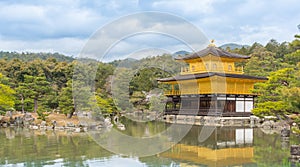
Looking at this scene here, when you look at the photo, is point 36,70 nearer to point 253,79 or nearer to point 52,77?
point 52,77

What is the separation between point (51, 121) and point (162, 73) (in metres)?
15.0

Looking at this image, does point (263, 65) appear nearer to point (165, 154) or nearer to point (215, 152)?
point (215, 152)

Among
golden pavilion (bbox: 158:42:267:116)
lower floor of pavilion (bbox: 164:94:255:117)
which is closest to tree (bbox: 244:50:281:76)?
golden pavilion (bbox: 158:42:267:116)

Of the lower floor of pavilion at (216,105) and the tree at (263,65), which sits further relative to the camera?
the tree at (263,65)

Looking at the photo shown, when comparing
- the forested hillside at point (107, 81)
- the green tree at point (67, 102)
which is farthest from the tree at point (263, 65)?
the green tree at point (67, 102)

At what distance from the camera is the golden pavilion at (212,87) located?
862 inches

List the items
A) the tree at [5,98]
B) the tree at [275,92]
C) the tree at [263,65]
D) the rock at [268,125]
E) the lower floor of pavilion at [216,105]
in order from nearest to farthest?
the tree at [275,92], the rock at [268,125], the tree at [5,98], the lower floor of pavilion at [216,105], the tree at [263,65]

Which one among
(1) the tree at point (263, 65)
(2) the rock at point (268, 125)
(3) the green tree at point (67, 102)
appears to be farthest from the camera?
(1) the tree at point (263, 65)

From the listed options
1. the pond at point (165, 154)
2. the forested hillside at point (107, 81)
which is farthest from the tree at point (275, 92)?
the pond at point (165, 154)

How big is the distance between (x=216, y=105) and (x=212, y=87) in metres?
1.20

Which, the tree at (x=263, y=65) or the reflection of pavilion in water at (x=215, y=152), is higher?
the tree at (x=263, y=65)

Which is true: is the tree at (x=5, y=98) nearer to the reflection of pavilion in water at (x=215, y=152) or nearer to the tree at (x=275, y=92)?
the reflection of pavilion in water at (x=215, y=152)

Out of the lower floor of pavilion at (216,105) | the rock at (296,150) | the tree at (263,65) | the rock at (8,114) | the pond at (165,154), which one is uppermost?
the tree at (263,65)

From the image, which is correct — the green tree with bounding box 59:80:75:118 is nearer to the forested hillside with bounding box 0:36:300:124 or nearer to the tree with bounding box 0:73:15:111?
the forested hillside with bounding box 0:36:300:124
